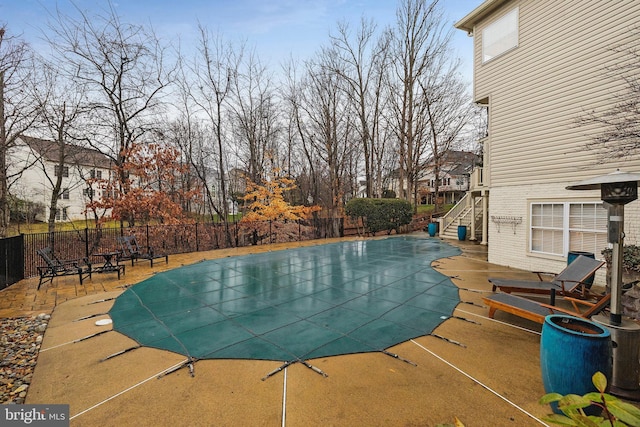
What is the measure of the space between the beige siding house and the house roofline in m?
0.03

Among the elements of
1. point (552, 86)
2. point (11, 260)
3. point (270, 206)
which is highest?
point (552, 86)

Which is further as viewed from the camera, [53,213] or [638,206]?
[53,213]

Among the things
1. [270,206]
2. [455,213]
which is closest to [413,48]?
[455,213]

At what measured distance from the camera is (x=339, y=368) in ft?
10.5

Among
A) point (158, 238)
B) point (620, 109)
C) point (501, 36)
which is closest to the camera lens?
point (620, 109)

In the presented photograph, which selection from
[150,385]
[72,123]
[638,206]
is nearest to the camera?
[150,385]

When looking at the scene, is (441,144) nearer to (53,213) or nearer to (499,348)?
(499,348)

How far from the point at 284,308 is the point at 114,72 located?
13.9 metres

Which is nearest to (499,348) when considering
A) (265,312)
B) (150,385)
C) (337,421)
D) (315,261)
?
(337,421)

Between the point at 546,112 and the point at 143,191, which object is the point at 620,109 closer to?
the point at 546,112

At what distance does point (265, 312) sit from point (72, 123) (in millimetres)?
13039

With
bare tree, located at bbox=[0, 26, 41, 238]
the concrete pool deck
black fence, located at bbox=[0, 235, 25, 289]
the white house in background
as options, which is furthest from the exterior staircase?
bare tree, located at bbox=[0, 26, 41, 238]

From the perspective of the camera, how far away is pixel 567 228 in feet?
23.2

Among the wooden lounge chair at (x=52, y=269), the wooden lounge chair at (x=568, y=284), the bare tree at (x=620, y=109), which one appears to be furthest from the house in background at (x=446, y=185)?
the wooden lounge chair at (x=52, y=269)
